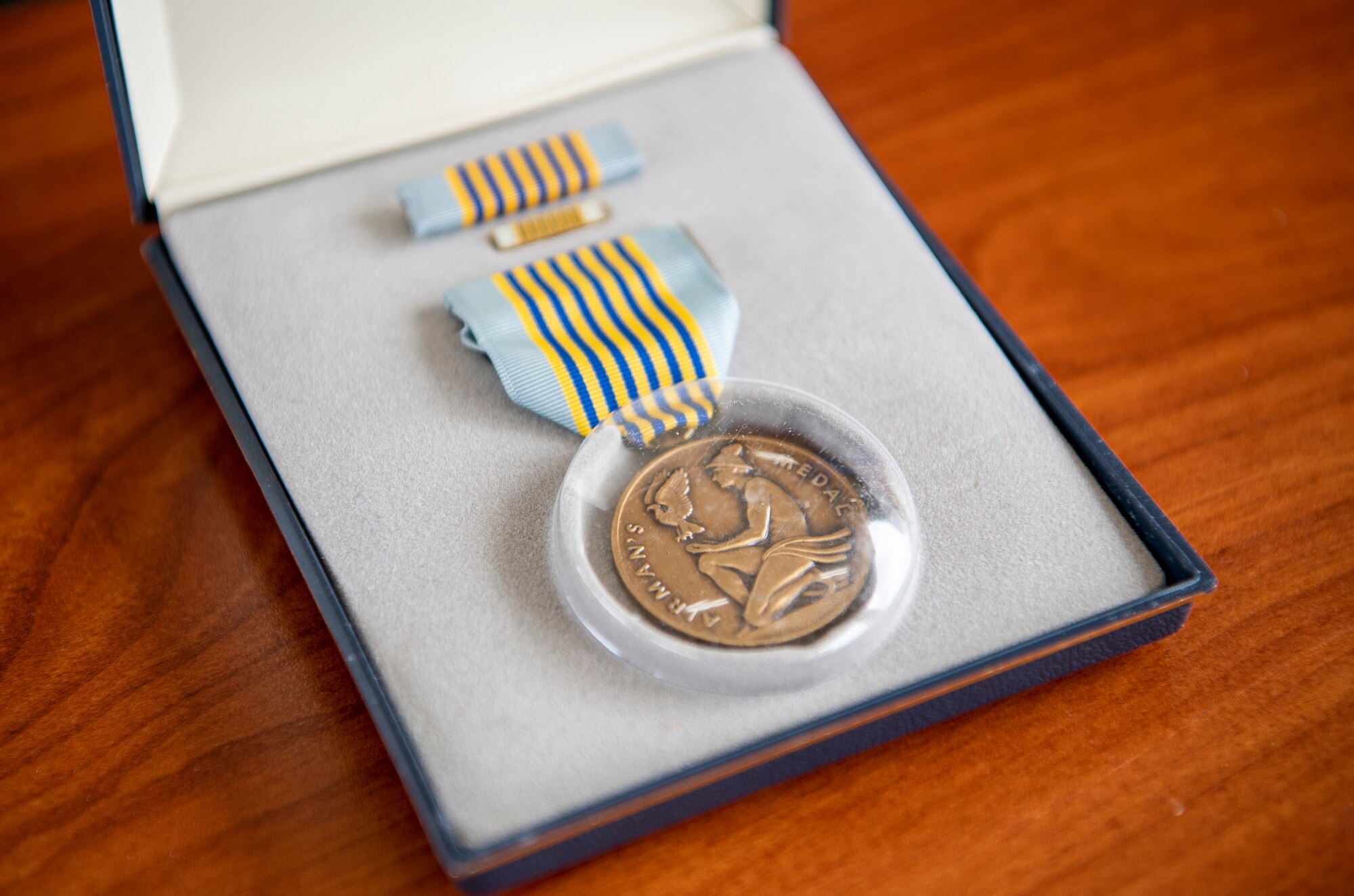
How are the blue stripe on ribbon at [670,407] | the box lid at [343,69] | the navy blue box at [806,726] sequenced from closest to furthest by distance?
the navy blue box at [806,726], the blue stripe on ribbon at [670,407], the box lid at [343,69]

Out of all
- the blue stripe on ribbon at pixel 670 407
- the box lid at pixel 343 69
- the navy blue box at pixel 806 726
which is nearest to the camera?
the navy blue box at pixel 806 726

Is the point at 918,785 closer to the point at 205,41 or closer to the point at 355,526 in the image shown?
the point at 355,526

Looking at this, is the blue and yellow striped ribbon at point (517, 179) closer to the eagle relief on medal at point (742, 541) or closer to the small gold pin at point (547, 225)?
the small gold pin at point (547, 225)

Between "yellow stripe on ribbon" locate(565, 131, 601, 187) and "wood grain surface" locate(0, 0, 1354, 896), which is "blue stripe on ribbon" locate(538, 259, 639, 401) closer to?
"yellow stripe on ribbon" locate(565, 131, 601, 187)

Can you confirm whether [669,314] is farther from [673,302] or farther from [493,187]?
[493,187]

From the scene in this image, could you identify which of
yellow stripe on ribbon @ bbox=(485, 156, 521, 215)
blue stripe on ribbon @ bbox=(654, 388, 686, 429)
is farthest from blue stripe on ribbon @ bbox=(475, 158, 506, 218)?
blue stripe on ribbon @ bbox=(654, 388, 686, 429)

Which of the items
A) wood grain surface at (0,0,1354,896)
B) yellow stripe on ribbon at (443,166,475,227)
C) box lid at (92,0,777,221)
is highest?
box lid at (92,0,777,221)

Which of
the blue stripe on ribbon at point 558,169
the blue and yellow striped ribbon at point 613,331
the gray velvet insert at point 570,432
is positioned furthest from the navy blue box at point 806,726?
the blue stripe on ribbon at point 558,169

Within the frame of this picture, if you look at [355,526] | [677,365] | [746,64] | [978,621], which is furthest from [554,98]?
[978,621]
